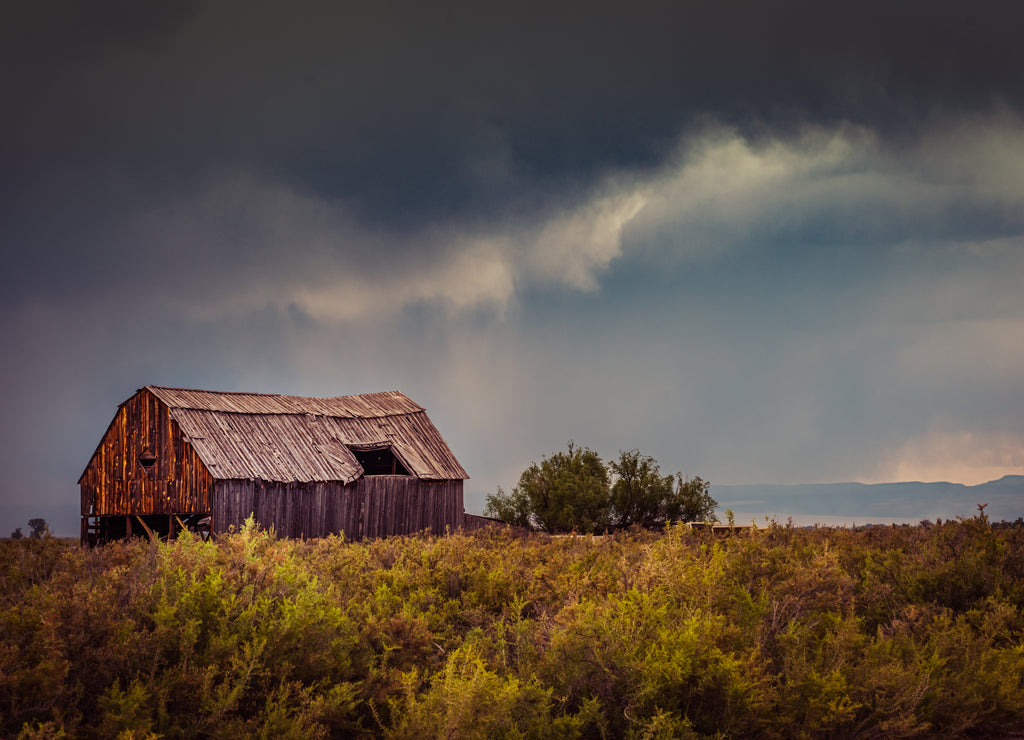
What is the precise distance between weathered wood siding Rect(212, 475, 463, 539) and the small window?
386 centimetres

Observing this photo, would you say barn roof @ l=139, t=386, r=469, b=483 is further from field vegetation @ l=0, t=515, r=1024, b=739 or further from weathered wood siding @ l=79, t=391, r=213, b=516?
field vegetation @ l=0, t=515, r=1024, b=739

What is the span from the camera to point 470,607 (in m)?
10.8

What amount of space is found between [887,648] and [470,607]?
5.08 meters

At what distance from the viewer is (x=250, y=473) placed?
27.7m

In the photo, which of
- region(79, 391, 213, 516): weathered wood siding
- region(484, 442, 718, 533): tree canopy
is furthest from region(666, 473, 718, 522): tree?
region(79, 391, 213, 516): weathered wood siding

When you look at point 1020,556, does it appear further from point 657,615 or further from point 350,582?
point 350,582

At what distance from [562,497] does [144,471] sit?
910 inches

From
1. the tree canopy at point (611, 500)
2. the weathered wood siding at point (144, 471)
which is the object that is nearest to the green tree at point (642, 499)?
the tree canopy at point (611, 500)

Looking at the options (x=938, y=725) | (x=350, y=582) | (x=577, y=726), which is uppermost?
(x=350, y=582)

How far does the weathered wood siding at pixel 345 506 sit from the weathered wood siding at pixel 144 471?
112 centimetres

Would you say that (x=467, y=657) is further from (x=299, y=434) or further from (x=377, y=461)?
(x=377, y=461)

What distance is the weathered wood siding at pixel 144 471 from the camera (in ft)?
90.5

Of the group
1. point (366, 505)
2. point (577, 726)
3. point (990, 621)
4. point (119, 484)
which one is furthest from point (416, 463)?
point (577, 726)

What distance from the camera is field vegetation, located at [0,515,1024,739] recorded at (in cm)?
616
